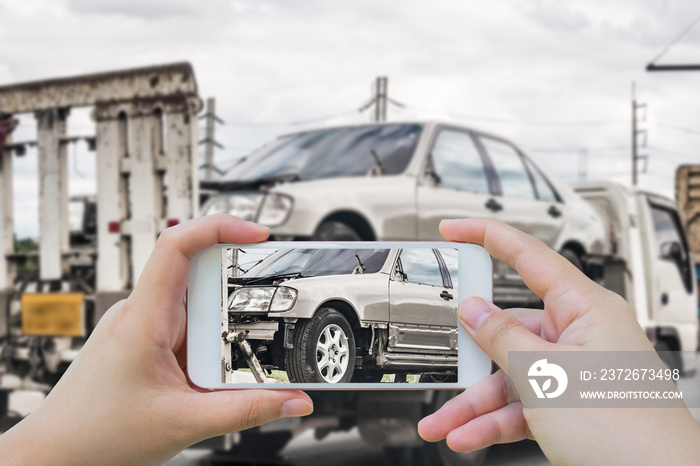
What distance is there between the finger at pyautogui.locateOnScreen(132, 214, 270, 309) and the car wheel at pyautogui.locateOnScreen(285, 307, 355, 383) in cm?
25

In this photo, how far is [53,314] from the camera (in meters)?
4.89

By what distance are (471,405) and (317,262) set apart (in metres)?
0.49

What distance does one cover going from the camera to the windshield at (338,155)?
5.00 metres

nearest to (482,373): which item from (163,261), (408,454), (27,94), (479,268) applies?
(479,268)

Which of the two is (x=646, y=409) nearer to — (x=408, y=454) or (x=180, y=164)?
(x=408, y=454)

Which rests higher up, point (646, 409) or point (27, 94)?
point (27, 94)

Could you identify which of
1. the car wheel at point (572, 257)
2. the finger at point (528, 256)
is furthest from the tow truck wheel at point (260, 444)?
the finger at point (528, 256)

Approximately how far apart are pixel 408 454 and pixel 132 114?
9.20ft

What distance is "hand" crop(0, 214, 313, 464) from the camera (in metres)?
1.56

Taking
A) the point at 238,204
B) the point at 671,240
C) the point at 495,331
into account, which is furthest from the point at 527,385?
the point at 671,240

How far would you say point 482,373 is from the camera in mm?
1710

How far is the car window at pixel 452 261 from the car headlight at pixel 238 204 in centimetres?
293

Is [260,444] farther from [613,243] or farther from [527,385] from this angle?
[613,243]

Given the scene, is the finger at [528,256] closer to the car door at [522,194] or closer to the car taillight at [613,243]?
the car door at [522,194]
